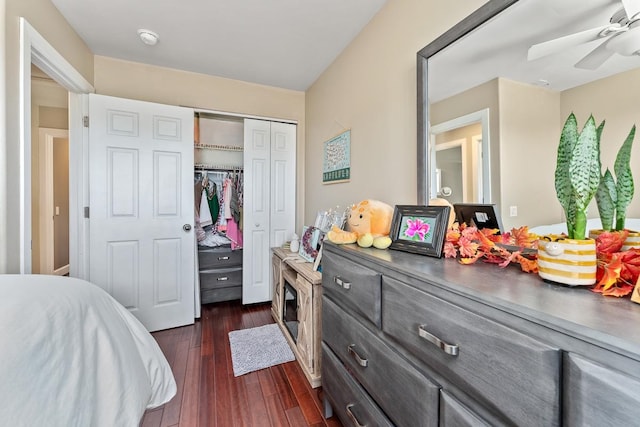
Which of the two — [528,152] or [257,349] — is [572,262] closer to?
[528,152]

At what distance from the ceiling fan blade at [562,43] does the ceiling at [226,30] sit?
117 cm

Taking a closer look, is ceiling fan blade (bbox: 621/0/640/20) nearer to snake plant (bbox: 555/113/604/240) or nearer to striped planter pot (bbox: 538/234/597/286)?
snake plant (bbox: 555/113/604/240)

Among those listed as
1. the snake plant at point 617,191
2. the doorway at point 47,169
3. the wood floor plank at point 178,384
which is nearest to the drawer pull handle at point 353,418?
the wood floor plank at point 178,384

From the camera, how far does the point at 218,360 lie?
193 cm

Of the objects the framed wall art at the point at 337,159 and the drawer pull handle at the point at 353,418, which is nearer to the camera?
the drawer pull handle at the point at 353,418

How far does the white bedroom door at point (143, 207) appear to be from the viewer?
2.21 metres

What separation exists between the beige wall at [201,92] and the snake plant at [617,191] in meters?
2.56

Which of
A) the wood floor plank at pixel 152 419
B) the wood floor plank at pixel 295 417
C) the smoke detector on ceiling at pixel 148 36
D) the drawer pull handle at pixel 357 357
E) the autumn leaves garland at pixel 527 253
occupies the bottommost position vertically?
the wood floor plank at pixel 295 417

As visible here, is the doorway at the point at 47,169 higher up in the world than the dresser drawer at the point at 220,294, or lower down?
higher up

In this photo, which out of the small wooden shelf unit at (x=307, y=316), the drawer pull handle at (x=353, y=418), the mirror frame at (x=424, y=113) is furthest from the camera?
the small wooden shelf unit at (x=307, y=316)

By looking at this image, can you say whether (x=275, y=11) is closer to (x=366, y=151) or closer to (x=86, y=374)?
(x=366, y=151)

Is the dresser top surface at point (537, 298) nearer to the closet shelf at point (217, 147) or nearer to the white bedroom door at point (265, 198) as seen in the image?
the white bedroom door at point (265, 198)

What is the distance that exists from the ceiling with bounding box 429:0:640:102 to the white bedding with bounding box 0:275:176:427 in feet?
5.58

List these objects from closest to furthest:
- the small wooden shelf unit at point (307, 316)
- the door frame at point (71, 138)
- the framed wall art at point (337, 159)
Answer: the door frame at point (71, 138)
the small wooden shelf unit at point (307, 316)
the framed wall art at point (337, 159)
